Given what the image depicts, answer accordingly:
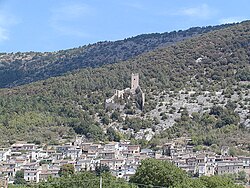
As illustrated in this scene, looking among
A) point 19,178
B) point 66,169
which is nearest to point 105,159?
point 66,169

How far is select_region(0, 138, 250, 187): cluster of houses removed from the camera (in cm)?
5778

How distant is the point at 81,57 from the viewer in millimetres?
133250

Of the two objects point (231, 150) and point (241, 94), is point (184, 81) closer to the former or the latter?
point (241, 94)

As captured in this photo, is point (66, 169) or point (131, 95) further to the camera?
point (131, 95)

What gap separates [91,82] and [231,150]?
92.6 ft

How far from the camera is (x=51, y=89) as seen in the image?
85.1 m

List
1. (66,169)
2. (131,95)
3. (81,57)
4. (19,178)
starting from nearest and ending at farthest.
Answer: (66,169)
(19,178)
(131,95)
(81,57)

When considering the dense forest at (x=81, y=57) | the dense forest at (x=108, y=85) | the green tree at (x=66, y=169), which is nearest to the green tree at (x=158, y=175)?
the green tree at (x=66, y=169)

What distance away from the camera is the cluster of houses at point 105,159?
57.8m

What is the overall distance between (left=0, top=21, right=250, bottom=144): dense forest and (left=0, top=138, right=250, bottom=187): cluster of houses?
161 inches

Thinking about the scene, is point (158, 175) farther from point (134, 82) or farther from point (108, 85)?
point (108, 85)

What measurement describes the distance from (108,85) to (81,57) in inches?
1868

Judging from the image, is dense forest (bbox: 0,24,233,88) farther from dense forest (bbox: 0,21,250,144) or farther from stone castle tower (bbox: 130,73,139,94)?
stone castle tower (bbox: 130,73,139,94)

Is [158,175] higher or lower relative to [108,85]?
lower
